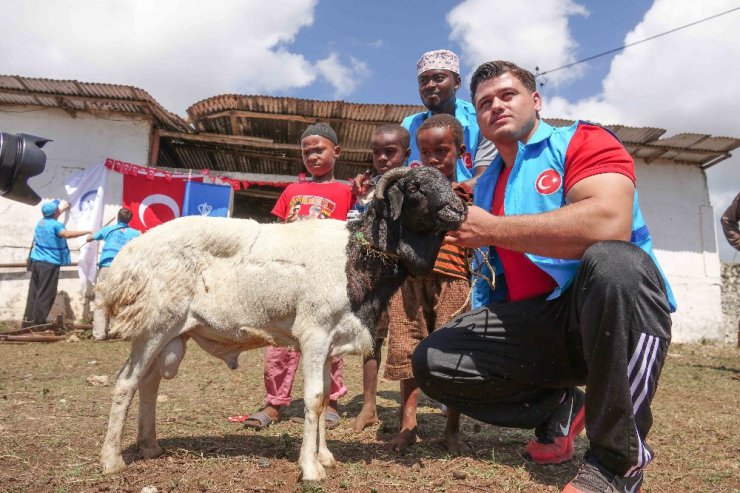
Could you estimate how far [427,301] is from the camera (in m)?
3.91

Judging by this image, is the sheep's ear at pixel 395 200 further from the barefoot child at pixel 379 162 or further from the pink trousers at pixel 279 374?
the pink trousers at pixel 279 374

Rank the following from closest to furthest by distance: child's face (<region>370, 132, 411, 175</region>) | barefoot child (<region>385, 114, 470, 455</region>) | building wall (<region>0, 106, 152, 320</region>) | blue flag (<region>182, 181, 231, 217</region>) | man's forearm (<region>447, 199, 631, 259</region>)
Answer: man's forearm (<region>447, 199, 631, 259</region>) < barefoot child (<region>385, 114, 470, 455</region>) < child's face (<region>370, 132, 411, 175</region>) < building wall (<region>0, 106, 152, 320</region>) < blue flag (<region>182, 181, 231, 217</region>)

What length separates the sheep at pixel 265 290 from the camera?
3.06 m

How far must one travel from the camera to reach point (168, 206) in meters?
11.0

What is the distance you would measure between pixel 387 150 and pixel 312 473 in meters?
2.62

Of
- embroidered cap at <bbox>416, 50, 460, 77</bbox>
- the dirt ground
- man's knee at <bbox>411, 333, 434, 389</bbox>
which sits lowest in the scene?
the dirt ground

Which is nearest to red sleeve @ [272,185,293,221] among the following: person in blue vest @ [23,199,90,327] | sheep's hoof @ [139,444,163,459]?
sheep's hoof @ [139,444,163,459]

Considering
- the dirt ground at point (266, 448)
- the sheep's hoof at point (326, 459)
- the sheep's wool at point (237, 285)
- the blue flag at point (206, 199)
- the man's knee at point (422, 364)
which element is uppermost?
the blue flag at point (206, 199)

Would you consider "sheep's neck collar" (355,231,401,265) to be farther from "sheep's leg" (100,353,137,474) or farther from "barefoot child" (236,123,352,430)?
"sheep's leg" (100,353,137,474)

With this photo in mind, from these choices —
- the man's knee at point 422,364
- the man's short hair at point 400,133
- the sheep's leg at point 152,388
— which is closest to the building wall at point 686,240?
the man's short hair at point 400,133

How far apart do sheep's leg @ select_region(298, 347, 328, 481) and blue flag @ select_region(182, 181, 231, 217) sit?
8.56 m

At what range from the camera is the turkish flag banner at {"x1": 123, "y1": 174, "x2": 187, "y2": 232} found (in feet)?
36.0

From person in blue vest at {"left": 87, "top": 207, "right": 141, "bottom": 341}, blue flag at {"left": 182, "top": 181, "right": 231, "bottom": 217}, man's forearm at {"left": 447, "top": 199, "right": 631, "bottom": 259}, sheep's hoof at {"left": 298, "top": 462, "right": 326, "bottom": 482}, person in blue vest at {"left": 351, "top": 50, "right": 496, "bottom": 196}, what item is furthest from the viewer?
blue flag at {"left": 182, "top": 181, "right": 231, "bottom": 217}

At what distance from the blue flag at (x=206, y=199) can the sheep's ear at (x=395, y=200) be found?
8690 mm
